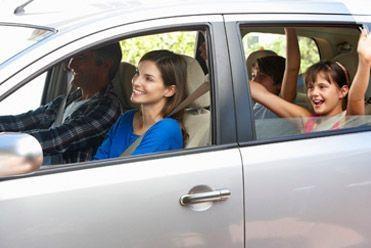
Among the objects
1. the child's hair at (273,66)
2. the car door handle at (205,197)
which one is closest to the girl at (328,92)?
the child's hair at (273,66)

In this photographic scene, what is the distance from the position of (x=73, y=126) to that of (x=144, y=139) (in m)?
0.44

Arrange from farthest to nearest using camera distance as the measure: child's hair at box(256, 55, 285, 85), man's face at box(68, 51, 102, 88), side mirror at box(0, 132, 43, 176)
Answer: child's hair at box(256, 55, 285, 85) < man's face at box(68, 51, 102, 88) < side mirror at box(0, 132, 43, 176)

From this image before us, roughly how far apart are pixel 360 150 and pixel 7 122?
151cm

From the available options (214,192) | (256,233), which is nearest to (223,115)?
(214,192)

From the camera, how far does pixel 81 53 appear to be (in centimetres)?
265

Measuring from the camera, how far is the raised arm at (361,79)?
3148 mm

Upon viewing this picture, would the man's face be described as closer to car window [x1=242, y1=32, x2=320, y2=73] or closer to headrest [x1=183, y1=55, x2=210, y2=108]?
headrest [x1=183, y1=55, x2=210, y2=108]

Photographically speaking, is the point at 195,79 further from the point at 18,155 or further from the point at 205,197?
the point at 18,155

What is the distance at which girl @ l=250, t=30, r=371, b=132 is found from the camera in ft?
10.3

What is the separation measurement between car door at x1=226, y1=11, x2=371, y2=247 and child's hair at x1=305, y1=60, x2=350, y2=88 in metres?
0.41

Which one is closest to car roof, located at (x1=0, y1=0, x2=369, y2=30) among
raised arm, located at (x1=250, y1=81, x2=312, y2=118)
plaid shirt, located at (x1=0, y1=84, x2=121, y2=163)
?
raised arm, located at (x1=250, y1=81, x2=312, y2=118)

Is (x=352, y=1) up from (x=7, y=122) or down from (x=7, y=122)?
up

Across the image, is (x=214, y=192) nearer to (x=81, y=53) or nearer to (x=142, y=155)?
(x=142, y=155)

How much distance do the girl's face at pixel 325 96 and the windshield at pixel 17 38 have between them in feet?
4.26
